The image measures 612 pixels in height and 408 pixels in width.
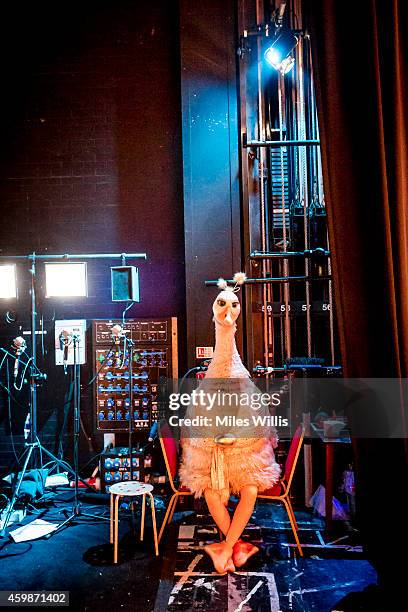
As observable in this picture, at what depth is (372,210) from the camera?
95.0 inches

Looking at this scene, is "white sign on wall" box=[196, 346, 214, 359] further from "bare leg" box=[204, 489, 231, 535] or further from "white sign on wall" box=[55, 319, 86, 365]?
"bare leg" box=[204, 489, 231, 535]

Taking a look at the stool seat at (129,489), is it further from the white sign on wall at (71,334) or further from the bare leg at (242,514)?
the white sign on wall at (71,334)

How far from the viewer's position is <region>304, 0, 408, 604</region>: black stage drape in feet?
7.72

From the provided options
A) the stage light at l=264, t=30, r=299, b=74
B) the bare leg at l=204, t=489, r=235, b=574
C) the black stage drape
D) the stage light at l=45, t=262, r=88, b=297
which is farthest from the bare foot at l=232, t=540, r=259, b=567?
the stage light at l=264, t=30, r=299, b=74

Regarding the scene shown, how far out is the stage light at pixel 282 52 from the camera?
4285 mm

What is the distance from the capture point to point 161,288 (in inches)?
207

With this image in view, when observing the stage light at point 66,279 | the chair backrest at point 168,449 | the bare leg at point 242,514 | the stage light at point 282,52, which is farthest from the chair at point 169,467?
the stage light at point 282,52

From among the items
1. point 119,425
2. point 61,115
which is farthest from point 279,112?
point 119,425

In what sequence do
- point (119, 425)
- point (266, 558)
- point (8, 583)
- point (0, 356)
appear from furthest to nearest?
point (0, 356) < point (119, 425) < point (266, 558) < point (8, 583)

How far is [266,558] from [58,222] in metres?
3.90

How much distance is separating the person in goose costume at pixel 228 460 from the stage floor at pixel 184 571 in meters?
0.23

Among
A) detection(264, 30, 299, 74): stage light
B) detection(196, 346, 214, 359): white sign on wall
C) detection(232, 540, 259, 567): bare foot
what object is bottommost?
detection(232, 540, 259, 567): bare foot

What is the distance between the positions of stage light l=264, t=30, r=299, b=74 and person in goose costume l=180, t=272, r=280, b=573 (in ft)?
8.19

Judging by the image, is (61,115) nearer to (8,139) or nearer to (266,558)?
(8,139)
